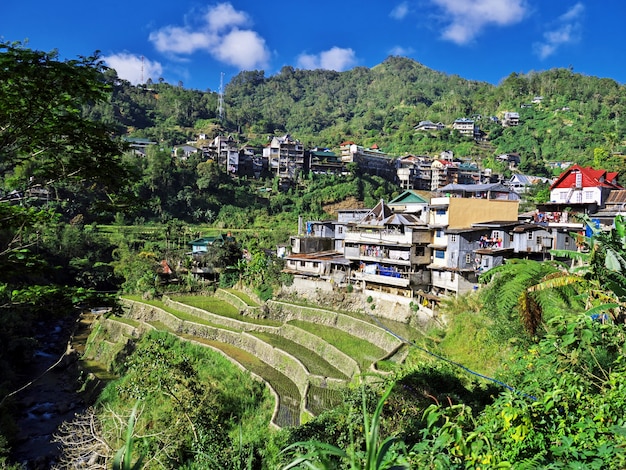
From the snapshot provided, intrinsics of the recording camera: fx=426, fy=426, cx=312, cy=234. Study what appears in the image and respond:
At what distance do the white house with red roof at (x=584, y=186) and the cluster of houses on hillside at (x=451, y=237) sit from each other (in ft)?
0.18

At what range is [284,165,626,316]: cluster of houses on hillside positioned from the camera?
74.0 feet

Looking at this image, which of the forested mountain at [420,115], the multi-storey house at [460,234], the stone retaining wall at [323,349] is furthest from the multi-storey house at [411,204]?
the forested mountain at [420,115]

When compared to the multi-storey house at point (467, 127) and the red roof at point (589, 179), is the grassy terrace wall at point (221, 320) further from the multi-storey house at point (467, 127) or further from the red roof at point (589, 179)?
the multi-storey house at point (467, 127)

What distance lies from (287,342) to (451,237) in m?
11.0

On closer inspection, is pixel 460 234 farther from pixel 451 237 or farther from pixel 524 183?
pixel 524 183

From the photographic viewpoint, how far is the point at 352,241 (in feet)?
98.7

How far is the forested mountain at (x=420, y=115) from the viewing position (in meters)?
71.0

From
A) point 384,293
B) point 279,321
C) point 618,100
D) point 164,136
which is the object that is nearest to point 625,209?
point 384,293

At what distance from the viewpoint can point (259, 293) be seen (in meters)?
33.7

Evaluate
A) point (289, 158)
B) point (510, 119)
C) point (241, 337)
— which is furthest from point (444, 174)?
point (241, 337)

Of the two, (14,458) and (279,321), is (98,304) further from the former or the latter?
(279,321)

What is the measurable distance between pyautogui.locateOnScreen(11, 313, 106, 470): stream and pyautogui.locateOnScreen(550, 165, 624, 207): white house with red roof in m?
31.2

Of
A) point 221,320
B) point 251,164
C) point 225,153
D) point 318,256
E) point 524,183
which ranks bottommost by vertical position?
point 221,320

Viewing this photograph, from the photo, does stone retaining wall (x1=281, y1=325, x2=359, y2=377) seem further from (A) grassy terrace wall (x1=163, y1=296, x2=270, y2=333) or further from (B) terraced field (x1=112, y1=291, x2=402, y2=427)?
(A) grassy terrace wall (x1=163, y1=296, x2=270, y2=333)
